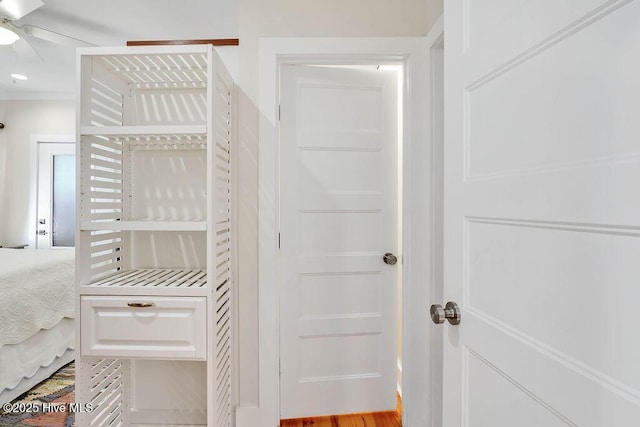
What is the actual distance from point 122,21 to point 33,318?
214 centimetres

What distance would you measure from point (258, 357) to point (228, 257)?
54 centimetres

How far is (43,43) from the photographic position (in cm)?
301

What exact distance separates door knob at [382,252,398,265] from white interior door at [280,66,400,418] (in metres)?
0.03

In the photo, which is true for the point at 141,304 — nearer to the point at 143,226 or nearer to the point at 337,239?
the point at 143,226

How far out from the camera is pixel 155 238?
1.90m

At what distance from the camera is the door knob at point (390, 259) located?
2141 millimetres
